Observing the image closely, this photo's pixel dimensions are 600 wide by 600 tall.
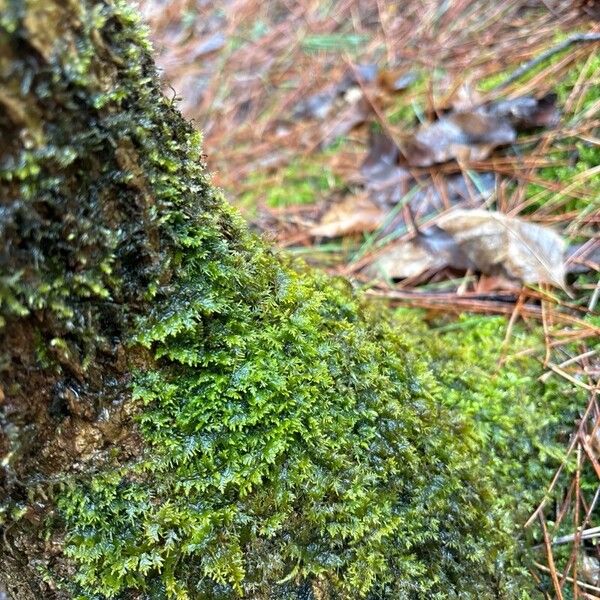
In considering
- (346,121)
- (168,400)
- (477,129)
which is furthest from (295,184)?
(168,400)

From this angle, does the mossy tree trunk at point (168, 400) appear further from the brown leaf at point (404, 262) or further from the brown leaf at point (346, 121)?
the brown leaf at point (346, 121)

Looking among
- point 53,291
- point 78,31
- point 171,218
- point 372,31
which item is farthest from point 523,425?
point 372,31

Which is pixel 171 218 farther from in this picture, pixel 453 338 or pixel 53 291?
pixel 453 338

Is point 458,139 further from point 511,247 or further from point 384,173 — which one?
point 511,247

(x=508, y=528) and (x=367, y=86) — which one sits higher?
(x=367, y=86)

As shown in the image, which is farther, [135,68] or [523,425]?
[523,425]
